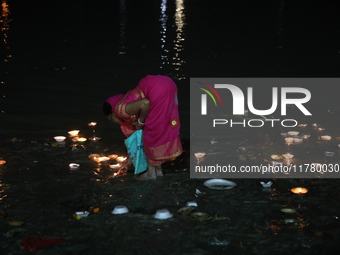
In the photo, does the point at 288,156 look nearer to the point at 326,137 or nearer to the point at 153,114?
the point at 326,137

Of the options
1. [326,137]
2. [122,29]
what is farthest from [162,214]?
[122,29]

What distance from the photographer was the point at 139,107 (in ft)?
20.0

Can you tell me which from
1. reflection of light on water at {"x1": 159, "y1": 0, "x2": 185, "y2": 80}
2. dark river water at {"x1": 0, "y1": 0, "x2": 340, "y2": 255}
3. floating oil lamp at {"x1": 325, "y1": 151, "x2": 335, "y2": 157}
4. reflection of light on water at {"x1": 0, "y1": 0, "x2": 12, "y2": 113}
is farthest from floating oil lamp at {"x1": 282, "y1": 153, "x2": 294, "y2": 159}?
reflection of light on water at {"x1": 159, "y1": 0, "x2": 185, "y2": 80}

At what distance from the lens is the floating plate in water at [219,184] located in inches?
239

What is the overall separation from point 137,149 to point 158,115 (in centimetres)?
53

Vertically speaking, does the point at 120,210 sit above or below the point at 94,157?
below

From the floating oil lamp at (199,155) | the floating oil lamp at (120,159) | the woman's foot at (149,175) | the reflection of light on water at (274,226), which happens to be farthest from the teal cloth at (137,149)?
the reflection of light on water at (274,226)

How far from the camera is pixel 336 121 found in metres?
8.64

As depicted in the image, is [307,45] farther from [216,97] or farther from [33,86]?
[33,86]

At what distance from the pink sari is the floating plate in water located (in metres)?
0.46

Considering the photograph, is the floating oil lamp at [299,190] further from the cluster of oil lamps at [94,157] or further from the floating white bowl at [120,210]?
the cluster of oil lamps at [94,157]

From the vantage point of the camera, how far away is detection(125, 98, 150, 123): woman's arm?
239 inches

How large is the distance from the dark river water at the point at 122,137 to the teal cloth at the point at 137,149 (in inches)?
10.4

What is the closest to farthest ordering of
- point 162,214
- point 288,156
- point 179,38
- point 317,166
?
point 162,214 < point 317,166 < point 288,156 < point 179,38
